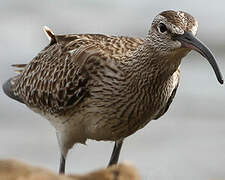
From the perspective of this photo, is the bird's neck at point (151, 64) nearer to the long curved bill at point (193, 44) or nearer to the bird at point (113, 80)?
the bird at point (113, 80)

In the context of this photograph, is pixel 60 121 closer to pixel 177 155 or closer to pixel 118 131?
pixel 118 131

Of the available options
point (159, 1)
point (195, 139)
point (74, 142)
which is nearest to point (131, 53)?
point (74, 142)

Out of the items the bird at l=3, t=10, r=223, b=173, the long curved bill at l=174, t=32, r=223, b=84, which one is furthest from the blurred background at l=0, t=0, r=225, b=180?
the long curved bill at l=174, t=32, r=223, b=84

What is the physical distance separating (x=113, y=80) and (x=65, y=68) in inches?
26.6

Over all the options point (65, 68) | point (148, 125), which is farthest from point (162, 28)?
point (148, 125)

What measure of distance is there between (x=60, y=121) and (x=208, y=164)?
152 inches

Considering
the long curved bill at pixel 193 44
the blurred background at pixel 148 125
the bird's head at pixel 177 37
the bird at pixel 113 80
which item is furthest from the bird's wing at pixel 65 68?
the blurred background at pixel 148 125

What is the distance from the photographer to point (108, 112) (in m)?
9.12

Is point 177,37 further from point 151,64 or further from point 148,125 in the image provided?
point 148,125

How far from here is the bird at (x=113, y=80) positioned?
874 cm

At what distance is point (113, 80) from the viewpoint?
29.9 feet

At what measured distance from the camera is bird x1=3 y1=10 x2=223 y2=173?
28.7 ft

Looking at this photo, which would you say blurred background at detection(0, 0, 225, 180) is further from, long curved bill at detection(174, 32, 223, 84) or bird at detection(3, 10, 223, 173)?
long curved bill at detection(174, 32, 223, 84)

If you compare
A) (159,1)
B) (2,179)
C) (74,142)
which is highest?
(2,179)
